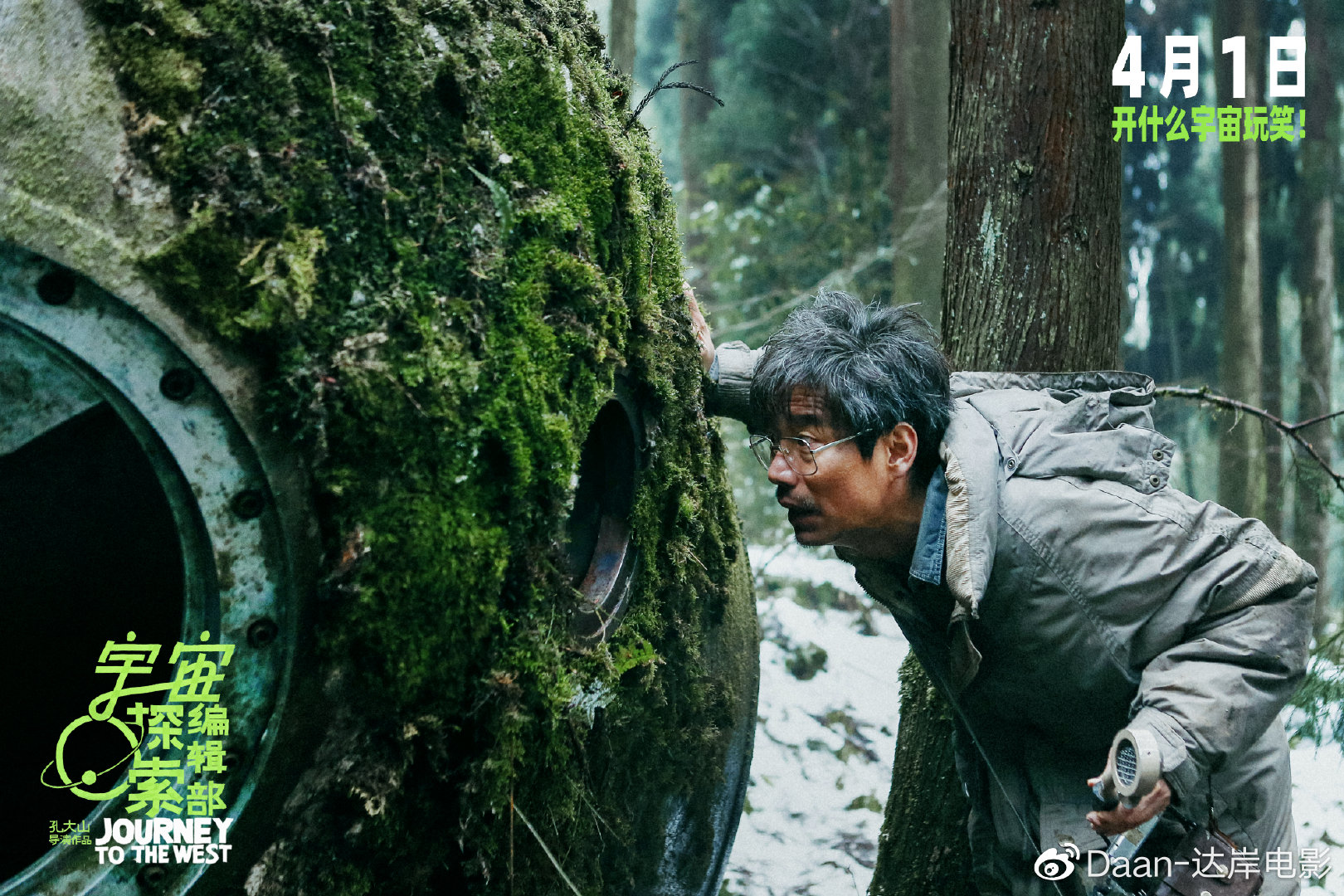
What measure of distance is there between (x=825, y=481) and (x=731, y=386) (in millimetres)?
478

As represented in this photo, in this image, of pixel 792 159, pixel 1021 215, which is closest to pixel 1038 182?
pixel 1021 215

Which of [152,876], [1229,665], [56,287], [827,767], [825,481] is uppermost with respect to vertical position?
[56,287]

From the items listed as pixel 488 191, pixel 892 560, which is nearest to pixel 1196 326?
pixel 892 560

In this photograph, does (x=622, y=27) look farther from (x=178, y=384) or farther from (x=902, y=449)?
(x=178, y=384)

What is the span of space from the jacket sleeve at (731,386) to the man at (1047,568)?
67 mm

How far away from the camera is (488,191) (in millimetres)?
1981

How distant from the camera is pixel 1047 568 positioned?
2490 mm

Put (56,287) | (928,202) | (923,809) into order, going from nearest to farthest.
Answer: (56,287) → (923,809) → (928,202)

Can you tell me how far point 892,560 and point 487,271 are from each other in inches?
54.7

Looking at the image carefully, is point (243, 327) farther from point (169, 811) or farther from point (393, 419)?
point (169, 811)

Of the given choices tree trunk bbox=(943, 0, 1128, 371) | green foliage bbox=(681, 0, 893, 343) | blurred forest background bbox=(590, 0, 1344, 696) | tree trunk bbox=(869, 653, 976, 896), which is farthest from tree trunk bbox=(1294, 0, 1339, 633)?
tree trunk bbox=(869, 653, 976, 896)

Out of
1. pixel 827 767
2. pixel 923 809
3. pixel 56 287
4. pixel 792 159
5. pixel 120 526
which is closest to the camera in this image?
pixel 56 287

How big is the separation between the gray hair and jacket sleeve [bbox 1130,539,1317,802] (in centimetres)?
70

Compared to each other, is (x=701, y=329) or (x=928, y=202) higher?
(x=928, y=202)
